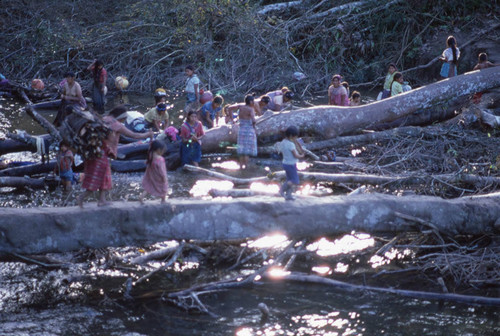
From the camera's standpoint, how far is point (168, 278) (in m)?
7.28

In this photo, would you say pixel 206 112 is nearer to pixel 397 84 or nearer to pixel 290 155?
pixel 397 84

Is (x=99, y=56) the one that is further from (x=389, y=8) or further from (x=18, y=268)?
(x=18, y=268)

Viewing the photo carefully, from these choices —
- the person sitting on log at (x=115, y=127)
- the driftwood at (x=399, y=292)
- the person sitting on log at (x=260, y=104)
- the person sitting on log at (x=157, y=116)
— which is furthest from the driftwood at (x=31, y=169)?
the driftwood at (x=399, y=292)

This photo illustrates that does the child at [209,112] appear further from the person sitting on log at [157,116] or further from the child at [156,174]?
the child at [156,174]

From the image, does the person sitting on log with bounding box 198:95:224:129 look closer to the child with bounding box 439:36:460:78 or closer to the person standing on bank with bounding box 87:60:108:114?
the person standing on bank with bounding box 87:60:108:114

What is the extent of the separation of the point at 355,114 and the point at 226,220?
17.9 feet

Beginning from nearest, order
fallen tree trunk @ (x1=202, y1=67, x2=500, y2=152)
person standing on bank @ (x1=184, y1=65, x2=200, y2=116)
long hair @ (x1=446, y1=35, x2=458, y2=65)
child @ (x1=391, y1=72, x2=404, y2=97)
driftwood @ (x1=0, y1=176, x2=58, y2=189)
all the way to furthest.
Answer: driftwood @ (x1=0, y1=176, x2=58, y2=189), fallen tree trunk @ (x1=202, y1=67, x2=500, y2=152), child @ (x1=391, y1=72, x2=404, y2=97), person standing on bank @ (x1=184, y1=65, x2=200, y2=116), long hair @ (x1=446, y1=35, x2=458, y2=65)

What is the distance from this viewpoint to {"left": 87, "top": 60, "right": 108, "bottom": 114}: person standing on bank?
43.7ft

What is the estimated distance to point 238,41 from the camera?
18.0 metres

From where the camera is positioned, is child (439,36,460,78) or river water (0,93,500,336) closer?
river water (0,93,500,336)

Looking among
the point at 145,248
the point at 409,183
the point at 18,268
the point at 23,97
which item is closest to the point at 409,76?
the point at 409,183

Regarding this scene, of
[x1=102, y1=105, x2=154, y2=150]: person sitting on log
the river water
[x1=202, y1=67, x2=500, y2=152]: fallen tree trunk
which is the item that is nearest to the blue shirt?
[x1=202, y1=67, x2=500, y2=152]: fallen tree trunk

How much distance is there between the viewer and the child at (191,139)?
1047cm

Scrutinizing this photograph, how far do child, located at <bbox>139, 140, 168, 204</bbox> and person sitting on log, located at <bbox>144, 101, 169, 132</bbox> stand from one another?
12.8 ft
